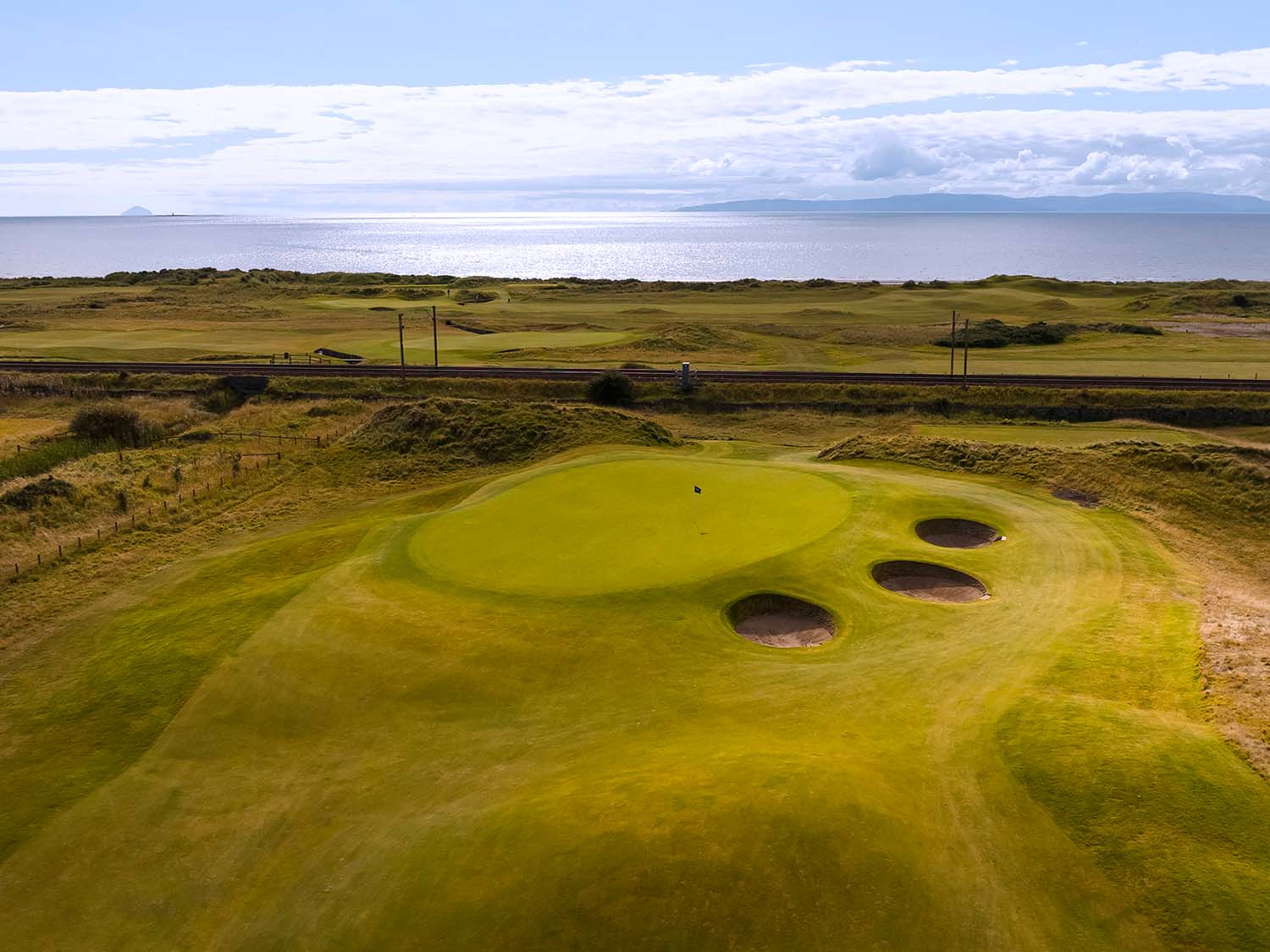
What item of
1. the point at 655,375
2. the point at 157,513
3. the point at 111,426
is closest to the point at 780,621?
the point at 157,513

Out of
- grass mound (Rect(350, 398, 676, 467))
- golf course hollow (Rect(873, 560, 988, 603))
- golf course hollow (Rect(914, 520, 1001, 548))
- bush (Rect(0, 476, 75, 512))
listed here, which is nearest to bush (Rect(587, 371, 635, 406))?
grass mound (Rect(350, 398, 676, 467))

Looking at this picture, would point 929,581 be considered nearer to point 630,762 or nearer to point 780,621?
point 780,621

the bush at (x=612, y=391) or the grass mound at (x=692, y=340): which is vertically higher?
the grass mound at (x=692, y=340)

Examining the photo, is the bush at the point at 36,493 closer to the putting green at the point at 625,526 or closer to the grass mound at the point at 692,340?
the putting green at the point at 625,526

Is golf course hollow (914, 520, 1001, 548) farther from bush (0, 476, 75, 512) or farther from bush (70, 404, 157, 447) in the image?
bush (70, 404, 157, 447)

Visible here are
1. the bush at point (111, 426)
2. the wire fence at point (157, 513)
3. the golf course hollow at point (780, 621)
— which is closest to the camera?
the golf course hollow at point (780, 621)

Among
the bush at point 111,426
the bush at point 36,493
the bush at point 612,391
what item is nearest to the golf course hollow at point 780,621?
the bush at point 36,493

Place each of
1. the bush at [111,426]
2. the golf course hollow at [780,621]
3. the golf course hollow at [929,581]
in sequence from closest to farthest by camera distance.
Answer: the golf course hollow at [780,621] → the golf course hollow at [929,581] → the bush at [111,426]
